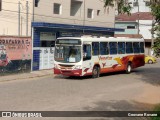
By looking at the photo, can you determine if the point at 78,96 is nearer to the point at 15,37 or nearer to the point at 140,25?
the point at 15,37

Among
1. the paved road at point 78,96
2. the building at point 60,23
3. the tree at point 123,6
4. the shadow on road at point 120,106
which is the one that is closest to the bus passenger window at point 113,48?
the building at point 60,23

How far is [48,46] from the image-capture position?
107 ft

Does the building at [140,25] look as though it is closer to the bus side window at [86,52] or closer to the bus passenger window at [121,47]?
the bus passenger window at [121,47]

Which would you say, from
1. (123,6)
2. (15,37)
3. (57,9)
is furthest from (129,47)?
(123,6)

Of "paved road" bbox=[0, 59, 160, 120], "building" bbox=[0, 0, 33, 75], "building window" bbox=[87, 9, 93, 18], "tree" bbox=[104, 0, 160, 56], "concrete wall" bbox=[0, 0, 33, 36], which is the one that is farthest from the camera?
"building window" bbox=[87, 9, 93, 18]

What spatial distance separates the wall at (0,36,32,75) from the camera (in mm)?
26016

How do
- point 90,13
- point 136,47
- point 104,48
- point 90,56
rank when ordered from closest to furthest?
1. point 90,56
2. point 104,48
3. point 136,47
4. point 90,13

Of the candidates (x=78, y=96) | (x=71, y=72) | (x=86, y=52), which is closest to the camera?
(x=78, y=96)

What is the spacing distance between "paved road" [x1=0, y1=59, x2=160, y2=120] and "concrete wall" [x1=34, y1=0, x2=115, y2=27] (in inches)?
405

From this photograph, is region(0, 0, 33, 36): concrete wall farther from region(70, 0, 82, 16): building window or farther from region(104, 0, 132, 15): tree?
region(104, 0, 132, 15): tree

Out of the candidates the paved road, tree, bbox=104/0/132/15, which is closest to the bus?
the paved road

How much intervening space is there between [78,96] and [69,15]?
1893cm

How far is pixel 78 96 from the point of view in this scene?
17.3 meters

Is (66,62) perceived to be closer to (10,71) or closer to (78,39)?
(78,39)
